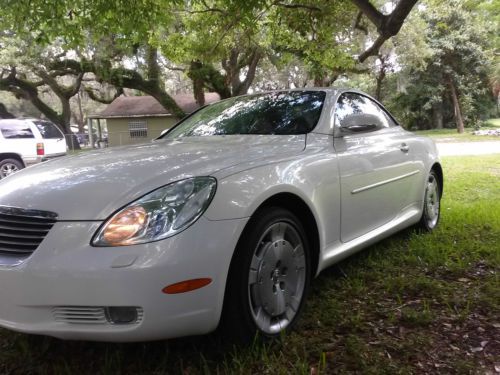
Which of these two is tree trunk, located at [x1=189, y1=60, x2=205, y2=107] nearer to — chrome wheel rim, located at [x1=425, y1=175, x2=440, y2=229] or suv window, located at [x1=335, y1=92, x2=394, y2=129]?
chrome wheel rim, located at [x1=425, y1=175, x2=440, y2=229]

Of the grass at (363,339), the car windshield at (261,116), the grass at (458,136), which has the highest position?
the car windshield at (261,116)

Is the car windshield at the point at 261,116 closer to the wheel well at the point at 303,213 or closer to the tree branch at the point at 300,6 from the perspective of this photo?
the wheel well at the point at 303,213

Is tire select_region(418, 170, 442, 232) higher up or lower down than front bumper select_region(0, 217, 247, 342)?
lower down

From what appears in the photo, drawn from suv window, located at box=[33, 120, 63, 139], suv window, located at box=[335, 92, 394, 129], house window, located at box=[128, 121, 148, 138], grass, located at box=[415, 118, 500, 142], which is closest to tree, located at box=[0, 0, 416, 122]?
suv window, located at box=[33, 120, 63, 139]

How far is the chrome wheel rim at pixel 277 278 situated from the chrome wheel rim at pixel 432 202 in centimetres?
235

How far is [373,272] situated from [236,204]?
1762mm

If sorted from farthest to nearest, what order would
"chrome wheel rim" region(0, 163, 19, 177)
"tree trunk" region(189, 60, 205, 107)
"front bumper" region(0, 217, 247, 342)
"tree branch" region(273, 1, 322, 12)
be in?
"tree trunk" region(189, 60, 205, 107)
"chrome wheel rim" region(0, 163, 19, 177)
"tree branch" region(273, 1, 322, 12)
"front bumper" region(0, 217, 247, 342)

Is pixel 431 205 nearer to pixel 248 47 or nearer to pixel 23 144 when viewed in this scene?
pixel 23 144

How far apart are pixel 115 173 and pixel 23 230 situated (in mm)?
505

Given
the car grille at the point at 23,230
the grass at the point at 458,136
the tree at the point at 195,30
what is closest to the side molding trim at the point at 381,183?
the car grille at the point at 23,230

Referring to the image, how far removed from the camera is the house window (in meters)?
28.8

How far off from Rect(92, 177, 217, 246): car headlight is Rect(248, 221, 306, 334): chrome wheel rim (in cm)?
42

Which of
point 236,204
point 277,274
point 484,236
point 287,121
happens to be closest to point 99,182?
point 236,204

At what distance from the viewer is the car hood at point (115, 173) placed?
212 cm
